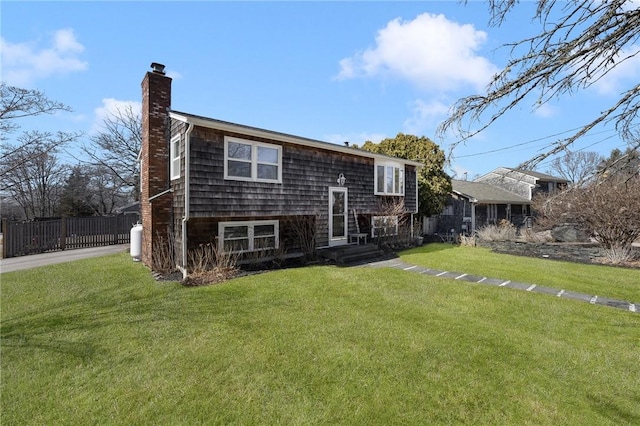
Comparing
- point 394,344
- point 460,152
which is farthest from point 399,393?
point 460,152

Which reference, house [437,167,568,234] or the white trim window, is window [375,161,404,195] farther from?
the white trim window

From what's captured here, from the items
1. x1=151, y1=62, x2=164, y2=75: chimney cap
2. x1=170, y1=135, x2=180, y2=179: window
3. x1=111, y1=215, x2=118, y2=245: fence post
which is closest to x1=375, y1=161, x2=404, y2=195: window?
x1=170, y1=135, x2=180, y2=179: window

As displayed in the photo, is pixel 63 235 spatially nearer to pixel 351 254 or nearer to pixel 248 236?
pixel 248 236

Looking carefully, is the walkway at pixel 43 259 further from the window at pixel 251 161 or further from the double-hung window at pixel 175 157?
the window at pixel 251 161

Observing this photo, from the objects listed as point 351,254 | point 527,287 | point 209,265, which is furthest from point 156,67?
point 527,287

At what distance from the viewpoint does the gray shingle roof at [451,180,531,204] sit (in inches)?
923

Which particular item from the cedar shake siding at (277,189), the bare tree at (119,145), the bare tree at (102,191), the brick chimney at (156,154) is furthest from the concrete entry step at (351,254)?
the bare tree at (102,191)

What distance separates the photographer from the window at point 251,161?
32.0 feet

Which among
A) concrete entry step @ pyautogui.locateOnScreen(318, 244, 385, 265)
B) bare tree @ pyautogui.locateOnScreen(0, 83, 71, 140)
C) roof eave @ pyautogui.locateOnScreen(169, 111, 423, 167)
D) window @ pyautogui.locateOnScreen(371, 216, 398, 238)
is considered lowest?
concrete entry step @ pyautogui.locateOnScreen(318, 244, 385, 265)

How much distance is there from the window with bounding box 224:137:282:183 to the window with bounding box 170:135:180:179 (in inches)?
63.6

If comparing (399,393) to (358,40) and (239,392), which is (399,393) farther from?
(358,40)

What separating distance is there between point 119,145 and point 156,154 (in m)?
16.0

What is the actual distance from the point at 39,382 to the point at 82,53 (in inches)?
393

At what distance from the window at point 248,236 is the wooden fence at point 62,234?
1017cm
